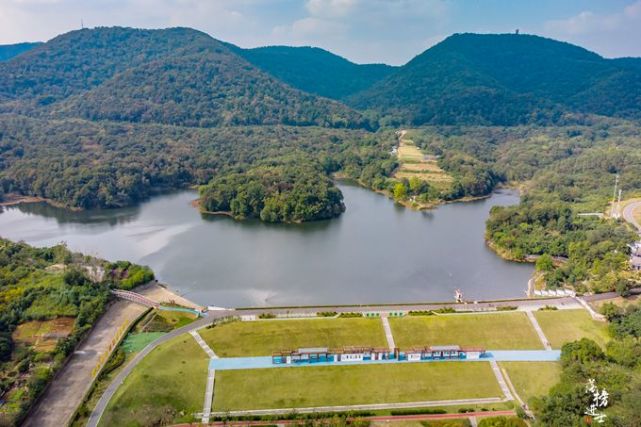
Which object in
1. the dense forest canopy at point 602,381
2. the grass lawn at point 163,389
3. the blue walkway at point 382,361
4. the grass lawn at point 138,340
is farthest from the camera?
the grass lawn at point 138,340

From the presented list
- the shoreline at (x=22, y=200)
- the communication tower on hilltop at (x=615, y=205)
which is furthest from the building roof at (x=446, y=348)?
the shoreline at (x=22, y=200)

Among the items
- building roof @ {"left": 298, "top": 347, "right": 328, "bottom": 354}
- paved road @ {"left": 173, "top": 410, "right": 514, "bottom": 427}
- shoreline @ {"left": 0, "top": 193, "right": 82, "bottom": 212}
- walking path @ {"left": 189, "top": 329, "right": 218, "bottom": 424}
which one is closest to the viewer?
paved road @ {"left": 173, "top": 410, "right": 514, "bottom": 427}

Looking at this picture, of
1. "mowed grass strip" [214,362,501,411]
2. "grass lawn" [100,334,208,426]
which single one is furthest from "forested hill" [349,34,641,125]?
"grass lawn" [100,334,208,426]

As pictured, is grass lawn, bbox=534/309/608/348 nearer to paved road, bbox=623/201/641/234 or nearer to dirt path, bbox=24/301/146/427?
paved road, bbox=623/201/641/234

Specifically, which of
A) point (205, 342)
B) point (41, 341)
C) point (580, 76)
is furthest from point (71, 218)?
point (580, 76)

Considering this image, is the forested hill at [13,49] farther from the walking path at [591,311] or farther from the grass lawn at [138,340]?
the walking path at [591,311]

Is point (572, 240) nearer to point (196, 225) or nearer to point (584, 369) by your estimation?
point (584, 369)
